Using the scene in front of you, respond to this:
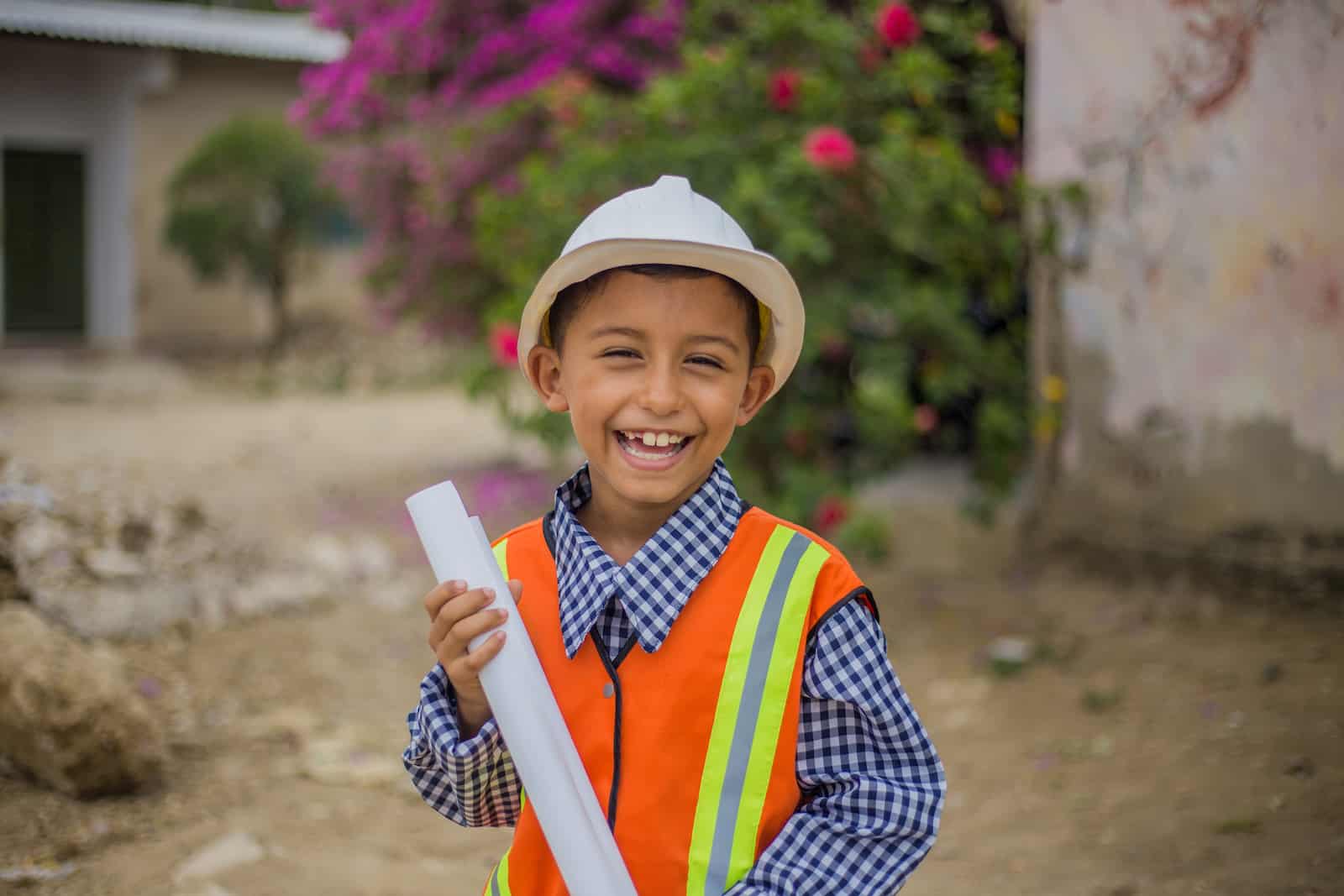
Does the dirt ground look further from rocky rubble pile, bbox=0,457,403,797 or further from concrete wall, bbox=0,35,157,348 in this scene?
concrete wall, bbox=0,35,157,348

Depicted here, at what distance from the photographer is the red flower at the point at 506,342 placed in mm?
5156

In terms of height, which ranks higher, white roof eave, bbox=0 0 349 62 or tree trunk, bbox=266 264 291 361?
white roof eave, bbox=0 0 349 62

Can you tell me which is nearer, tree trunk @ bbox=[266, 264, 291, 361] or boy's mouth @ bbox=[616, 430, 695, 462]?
boy's mouth @ bbox=[616, 430, 695, 462]

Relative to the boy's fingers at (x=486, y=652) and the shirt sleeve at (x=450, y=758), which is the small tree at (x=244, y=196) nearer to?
the shirt sleeve at (x=450, y=758)

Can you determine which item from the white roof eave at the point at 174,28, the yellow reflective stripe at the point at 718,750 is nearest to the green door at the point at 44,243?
the white roof eave at the point at 174,28

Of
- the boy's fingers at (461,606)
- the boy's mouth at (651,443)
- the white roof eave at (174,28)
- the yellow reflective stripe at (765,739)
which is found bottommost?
the yellow reflective stripe at (765,739)

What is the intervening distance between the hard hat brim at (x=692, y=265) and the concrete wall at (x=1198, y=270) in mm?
2814

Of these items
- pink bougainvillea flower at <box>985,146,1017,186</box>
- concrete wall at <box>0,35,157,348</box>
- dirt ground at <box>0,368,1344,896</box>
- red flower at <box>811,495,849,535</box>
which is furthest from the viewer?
concrete wall at <box>0,35,157,348</box>

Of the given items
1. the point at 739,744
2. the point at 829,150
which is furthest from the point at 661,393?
the point at 829,150

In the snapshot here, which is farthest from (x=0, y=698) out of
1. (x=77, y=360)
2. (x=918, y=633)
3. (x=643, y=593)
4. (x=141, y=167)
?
(x=141, y=167)

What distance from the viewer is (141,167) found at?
12430 millimetres

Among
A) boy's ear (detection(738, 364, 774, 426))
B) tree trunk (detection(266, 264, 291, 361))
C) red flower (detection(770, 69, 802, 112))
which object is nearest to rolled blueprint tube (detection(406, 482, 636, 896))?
boy's ear (detection(738, 364, 774, 426))

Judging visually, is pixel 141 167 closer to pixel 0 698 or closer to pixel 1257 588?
pixel 0 698

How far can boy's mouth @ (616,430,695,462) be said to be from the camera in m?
1.48
